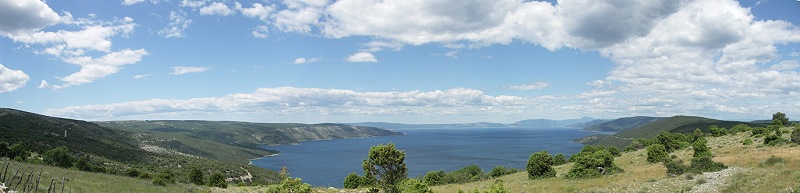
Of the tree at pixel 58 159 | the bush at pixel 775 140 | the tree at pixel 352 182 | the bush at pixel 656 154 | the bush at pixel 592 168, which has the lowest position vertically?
the tree at pixel 352 182

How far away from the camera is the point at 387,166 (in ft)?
101

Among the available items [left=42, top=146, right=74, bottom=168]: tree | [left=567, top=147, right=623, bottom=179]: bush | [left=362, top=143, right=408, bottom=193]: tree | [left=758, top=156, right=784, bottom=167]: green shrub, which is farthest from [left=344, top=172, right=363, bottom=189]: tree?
[left=758, top=156, right=784, bottom=167]: green shrub

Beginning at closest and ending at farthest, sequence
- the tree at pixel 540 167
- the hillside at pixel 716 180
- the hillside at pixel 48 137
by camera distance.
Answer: the hillside at pixel 716 180, the tree at pixel 540 167, the hillside at pixel 48 137

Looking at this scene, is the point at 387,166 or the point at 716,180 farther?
the point at 716,180

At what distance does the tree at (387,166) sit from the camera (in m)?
30.4

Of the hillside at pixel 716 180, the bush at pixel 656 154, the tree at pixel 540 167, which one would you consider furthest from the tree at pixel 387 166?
the bush at pixel 656 154

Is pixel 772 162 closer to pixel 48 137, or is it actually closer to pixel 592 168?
pixel 592 168

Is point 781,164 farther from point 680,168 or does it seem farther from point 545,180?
point 545,180

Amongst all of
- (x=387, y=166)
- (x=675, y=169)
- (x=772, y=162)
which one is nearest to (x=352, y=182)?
(x=387, y=166)

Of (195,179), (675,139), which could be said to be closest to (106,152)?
(195,179)

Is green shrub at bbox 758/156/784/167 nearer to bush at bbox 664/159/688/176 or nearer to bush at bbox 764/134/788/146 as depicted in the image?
bush at bbox 664/159/688/176

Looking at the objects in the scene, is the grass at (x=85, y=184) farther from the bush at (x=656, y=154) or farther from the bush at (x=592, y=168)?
the bush at (x=656, y=154)

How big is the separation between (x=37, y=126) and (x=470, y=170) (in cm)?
14740

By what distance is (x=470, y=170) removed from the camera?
281 ft
